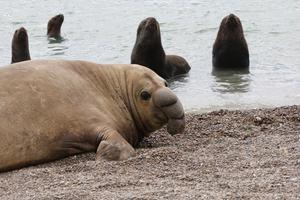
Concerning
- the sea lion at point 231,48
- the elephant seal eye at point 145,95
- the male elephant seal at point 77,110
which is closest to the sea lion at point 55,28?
the sea lion at point 231,48

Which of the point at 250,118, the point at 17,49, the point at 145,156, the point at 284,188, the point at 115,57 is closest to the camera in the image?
the point at 284,188

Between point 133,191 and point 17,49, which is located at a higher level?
point 133,191

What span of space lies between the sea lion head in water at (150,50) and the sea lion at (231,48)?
122 cm

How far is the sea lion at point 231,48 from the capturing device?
13.1 meters

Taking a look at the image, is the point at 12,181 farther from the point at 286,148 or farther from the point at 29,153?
the point at 286,148

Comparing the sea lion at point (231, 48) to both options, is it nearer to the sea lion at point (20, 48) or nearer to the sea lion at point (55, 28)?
the sea lion at point (20, 48)

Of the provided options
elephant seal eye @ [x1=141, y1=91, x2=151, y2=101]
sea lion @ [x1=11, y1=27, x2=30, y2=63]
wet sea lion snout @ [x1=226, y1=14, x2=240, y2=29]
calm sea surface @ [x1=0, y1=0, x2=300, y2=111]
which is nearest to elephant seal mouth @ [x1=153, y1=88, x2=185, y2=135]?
elephant seal eye @ [x1=141, y1=91, x2=151, y2=101]

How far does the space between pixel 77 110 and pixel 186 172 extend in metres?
1.34

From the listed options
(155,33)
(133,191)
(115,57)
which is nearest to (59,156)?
(133,191)

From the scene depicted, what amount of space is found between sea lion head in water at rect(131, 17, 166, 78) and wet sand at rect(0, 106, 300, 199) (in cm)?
468

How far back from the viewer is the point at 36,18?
2216 centimetres

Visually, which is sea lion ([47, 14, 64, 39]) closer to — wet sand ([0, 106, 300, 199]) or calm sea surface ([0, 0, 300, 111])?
calm sea surface ([0, 0, 300, 111])

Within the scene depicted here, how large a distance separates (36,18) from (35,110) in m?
15.9

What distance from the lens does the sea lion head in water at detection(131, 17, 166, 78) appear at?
12266mm
